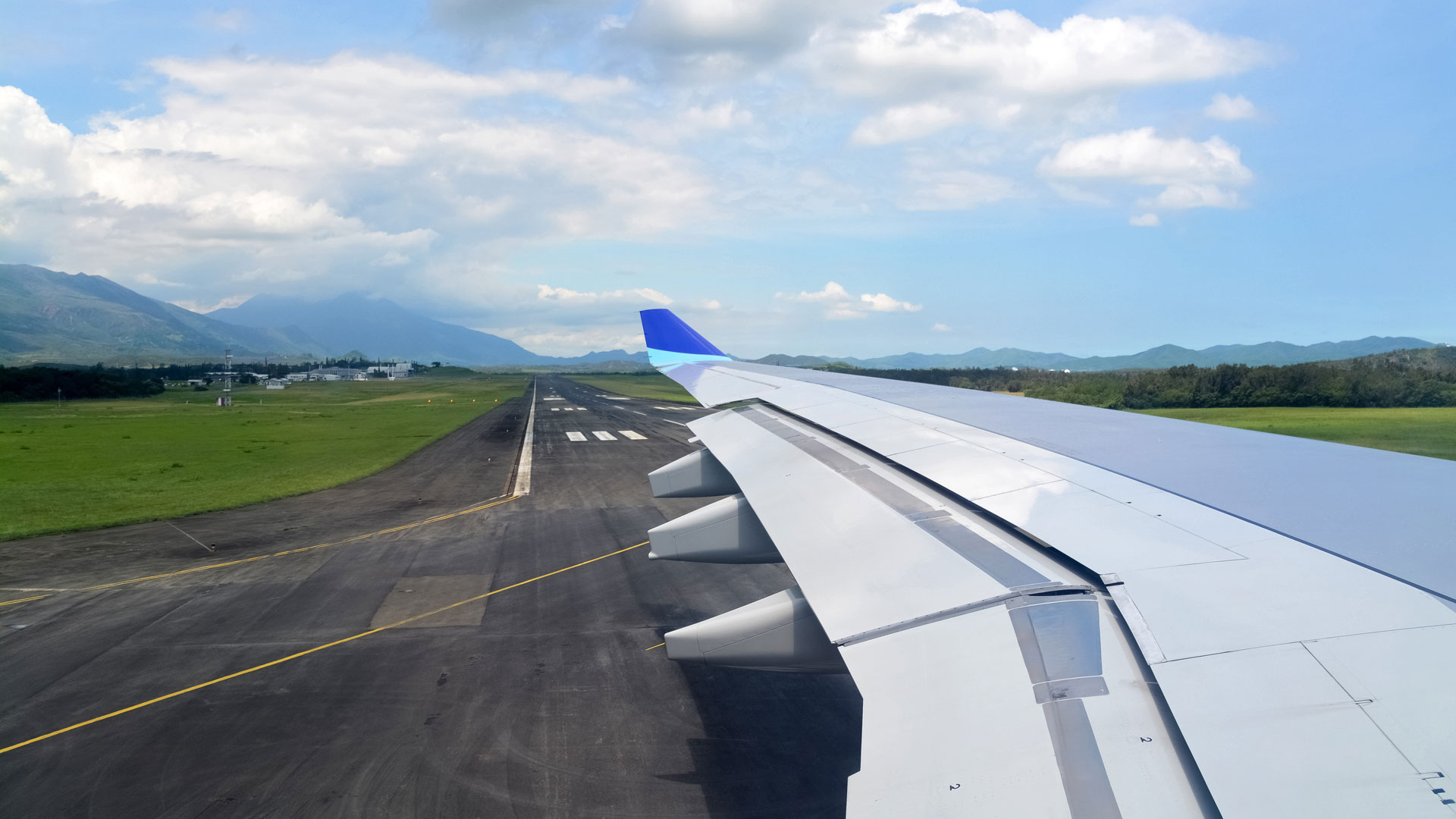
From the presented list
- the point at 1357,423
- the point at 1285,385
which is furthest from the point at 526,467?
the point at 1357,423

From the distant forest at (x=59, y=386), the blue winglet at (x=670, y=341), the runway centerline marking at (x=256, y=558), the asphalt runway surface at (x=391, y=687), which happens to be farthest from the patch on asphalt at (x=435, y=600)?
the distant forest at (x=59, y=386)

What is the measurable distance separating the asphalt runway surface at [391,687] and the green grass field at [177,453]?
12.6 feet

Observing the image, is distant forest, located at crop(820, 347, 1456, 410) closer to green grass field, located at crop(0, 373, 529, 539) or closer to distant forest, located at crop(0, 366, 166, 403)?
green grass field, located at crop(0, 373, 529, 539)

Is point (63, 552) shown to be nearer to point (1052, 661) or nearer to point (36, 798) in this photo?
point (36, 798)

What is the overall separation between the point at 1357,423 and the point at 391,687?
13.0m

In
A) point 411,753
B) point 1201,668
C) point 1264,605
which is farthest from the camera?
point 411,753

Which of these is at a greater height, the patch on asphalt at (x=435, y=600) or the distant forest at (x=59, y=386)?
the distant forest at (x=59, y=386)

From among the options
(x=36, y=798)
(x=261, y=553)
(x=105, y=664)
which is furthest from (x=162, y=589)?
(x=36, y=798)

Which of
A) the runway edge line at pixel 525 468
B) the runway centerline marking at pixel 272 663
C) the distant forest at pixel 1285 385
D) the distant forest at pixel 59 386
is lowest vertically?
the runway centerline marking at pixel 272 663

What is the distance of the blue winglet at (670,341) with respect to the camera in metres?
13.2

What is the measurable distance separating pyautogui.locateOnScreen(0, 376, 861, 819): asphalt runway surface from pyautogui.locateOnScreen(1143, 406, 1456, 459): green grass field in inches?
261

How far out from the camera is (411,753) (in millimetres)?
6938

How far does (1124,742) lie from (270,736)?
25.7 feet

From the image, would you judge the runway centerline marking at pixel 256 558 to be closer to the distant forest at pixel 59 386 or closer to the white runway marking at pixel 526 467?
the white runway marking at pixel 526 467
